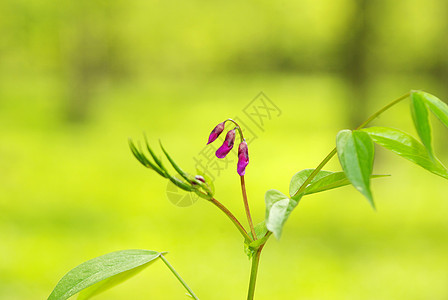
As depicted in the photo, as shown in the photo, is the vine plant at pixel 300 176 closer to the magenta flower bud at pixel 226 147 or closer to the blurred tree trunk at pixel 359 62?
the magenta flower bud at pixel 226 147

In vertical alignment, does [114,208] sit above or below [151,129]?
below

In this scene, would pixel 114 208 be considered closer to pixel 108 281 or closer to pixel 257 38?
pixel 108 281

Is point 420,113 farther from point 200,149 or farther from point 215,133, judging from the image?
point 200,149

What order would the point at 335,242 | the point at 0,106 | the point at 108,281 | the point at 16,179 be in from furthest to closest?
the point at 0,106 < the point at 16,179 < the point at 335,242 < the point at 108,281

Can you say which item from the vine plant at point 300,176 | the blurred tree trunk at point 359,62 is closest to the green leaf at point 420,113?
the vine plant at point 300,176

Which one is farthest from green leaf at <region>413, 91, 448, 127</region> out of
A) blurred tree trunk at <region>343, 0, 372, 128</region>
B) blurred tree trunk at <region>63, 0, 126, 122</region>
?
blurred tree trunk at <region>63, 0, 126, 122</region>

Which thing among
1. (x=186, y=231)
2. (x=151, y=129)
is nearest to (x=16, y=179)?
(x=186, y=231)
